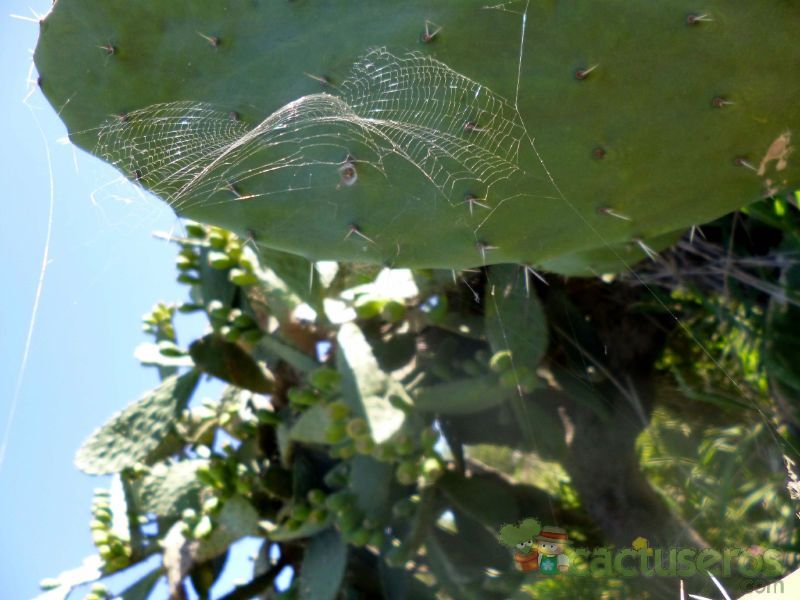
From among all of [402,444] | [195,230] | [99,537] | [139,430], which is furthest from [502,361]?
[99,537]

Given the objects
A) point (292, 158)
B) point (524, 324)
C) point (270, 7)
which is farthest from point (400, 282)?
point (270, 7)

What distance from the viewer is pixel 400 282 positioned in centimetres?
117

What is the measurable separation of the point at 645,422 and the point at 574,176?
1.38 feet

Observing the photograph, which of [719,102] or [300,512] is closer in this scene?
[719,102]

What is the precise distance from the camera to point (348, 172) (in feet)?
2.73

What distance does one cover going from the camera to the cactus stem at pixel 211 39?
831 millimetres

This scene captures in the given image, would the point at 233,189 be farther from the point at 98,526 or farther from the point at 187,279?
the point at 98,526

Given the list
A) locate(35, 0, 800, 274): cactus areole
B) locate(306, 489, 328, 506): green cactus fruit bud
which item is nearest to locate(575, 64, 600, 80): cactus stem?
locate(35, 0, 800, 274): cactus areole

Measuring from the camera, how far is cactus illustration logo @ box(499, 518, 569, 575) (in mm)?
909

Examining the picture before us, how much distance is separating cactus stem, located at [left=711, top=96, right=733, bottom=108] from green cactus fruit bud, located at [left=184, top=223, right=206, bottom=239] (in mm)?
888

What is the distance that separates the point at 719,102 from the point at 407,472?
0.64 metres

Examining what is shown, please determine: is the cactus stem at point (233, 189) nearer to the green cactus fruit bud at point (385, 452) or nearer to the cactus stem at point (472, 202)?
the cactus stem at point (472, 202)

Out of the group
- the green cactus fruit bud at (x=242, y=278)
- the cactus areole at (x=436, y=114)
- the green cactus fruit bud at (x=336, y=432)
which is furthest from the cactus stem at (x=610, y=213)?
the green cactus fruit bud at (x=242, y=278)

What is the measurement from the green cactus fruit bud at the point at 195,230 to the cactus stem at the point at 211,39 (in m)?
0.55
